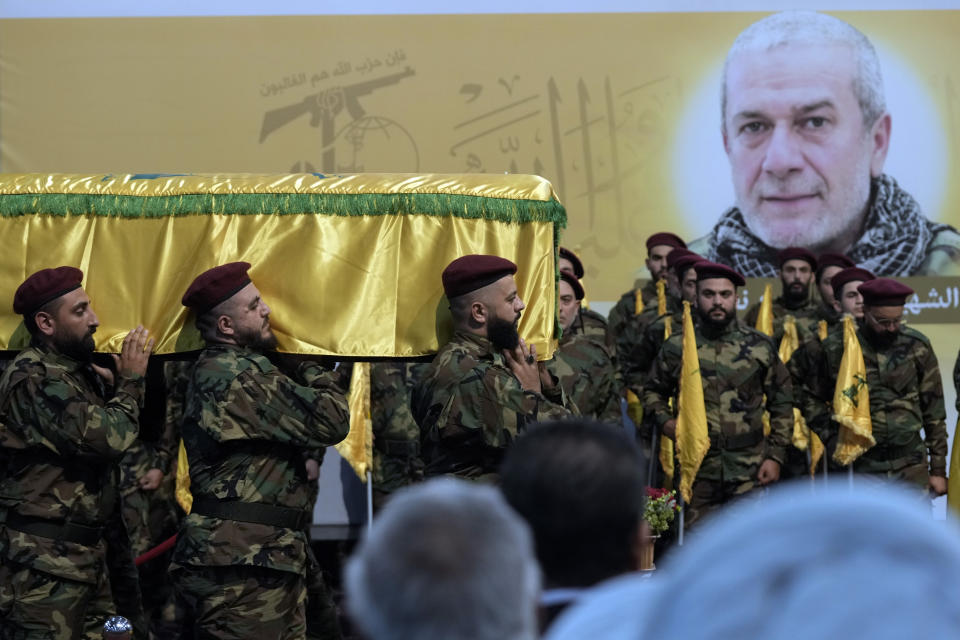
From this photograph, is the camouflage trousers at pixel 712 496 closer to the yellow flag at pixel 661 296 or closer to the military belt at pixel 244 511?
the yellow flag at pixel 661 296

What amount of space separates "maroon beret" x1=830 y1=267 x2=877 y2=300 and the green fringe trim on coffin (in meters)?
3.13

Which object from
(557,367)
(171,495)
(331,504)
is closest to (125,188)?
(171,495)

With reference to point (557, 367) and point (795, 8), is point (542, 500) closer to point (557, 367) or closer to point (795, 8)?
point (557, 367)

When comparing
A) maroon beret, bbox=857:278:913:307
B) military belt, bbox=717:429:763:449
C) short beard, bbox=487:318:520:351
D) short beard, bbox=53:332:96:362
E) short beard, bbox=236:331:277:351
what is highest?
short beard, bbox=53:332:96:362

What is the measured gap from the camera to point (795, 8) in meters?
8.09

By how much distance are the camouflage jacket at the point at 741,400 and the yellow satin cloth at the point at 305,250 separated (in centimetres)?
221

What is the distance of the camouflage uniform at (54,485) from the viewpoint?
421 centimetres

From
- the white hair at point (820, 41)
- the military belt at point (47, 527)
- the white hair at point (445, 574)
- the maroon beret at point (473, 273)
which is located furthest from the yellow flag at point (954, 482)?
the white hair at point (445, 574)

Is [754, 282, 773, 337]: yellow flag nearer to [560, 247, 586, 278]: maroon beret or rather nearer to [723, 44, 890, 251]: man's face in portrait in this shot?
[723, 44, 890, 251]: man's face in portrait

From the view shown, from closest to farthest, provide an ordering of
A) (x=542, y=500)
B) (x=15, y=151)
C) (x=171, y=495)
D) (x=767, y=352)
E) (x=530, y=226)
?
1. (x=542, y=500)
2. (x=530, y=226)
3. (x=171, y=495)
4. (x=767, y=352)
5. (x=15, y=151)

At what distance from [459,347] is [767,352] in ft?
9.35

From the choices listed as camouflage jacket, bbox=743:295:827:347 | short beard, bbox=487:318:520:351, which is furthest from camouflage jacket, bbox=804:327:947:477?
short beard, bbox=487:318:520:351

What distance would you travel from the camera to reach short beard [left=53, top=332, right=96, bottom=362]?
4.32 m

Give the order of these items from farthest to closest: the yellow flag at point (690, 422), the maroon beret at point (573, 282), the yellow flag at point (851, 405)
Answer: the yellow flag at point (851, 405) → the yellow flag at point (690, 422) → the maroon beret at point (573, 282)
